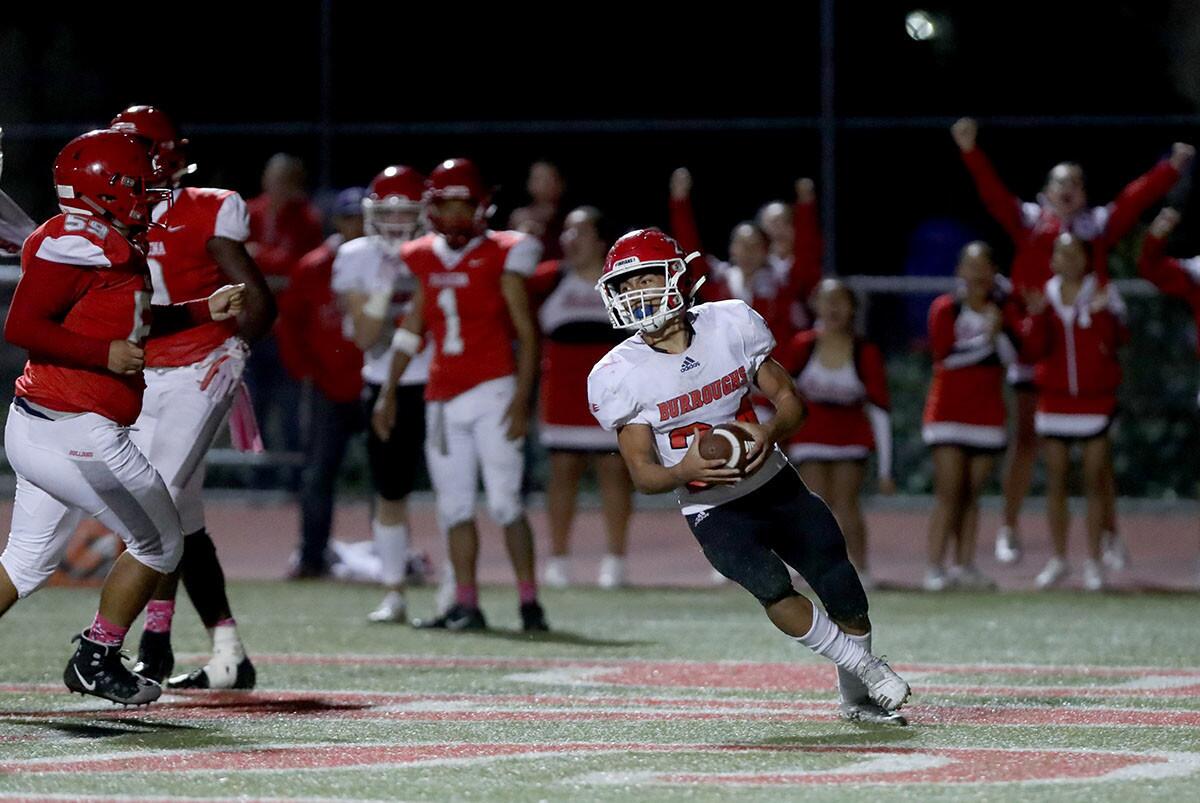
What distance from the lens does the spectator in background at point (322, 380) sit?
1249 centimetres

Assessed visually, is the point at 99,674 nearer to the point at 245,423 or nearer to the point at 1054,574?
the point at 245,423

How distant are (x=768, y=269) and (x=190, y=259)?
5.25m

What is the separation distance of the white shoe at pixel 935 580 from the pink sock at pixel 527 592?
2728 millimetres

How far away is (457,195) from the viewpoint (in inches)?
398

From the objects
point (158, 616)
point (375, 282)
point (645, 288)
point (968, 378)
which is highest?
point (375, 282)

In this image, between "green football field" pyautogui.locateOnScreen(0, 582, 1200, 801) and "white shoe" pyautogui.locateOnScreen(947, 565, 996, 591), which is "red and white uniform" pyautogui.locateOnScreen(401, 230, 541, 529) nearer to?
"green football field" pyautogui.locateOnScreen(0, 582, 1200, 801)

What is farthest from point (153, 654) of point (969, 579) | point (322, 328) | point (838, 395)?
point (969, 579)

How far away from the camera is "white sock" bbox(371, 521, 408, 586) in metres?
10.8

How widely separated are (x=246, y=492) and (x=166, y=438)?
855cm

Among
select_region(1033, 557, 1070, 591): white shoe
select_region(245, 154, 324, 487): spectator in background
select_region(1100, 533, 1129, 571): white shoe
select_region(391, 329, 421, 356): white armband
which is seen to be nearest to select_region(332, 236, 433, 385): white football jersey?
select_region(391, 329, 421, 356): white armband

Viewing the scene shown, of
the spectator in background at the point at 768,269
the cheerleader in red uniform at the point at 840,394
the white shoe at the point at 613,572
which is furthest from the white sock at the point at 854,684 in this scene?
the spectator in background at the point at 768,269

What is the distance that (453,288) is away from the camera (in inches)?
401

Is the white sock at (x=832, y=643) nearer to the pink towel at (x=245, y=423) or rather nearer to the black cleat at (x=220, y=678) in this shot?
the black cleat at (x=220, y=678)

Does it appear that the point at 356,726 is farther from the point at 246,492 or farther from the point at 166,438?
the point at 246,492
